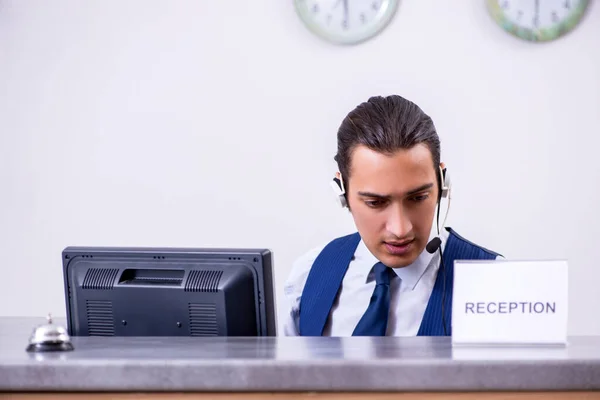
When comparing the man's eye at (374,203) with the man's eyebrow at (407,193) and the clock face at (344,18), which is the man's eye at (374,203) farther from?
the clock face at (344,18)

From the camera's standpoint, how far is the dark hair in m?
2.09

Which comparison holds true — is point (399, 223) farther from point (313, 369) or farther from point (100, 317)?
point (313, 369)

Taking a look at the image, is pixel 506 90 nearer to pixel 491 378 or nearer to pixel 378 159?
pixel 378 159

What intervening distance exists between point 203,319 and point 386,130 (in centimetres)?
71

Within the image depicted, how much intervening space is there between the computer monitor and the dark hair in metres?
0.53

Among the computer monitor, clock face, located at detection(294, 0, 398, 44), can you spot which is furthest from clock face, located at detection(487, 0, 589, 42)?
the computer monitor

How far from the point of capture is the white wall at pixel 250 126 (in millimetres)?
3455

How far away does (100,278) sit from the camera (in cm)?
175

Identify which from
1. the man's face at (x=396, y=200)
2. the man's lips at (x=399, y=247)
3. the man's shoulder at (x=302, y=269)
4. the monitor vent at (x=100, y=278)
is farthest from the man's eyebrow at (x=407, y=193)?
the monitor vent at (x=100, y=278)

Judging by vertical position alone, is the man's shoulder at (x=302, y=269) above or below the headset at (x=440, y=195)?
below

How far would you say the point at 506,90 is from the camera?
3.47 m

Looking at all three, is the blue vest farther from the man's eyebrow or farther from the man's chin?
the man's eyebrow

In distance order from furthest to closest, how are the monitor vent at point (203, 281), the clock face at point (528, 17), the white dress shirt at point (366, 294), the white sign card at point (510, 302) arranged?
the clock face at point (528, 17) < the white dress shirt at point (366, 294) < the monitor vent at point (203, 281) < the white sign card at point (510, 302)

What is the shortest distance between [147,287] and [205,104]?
2.05m
